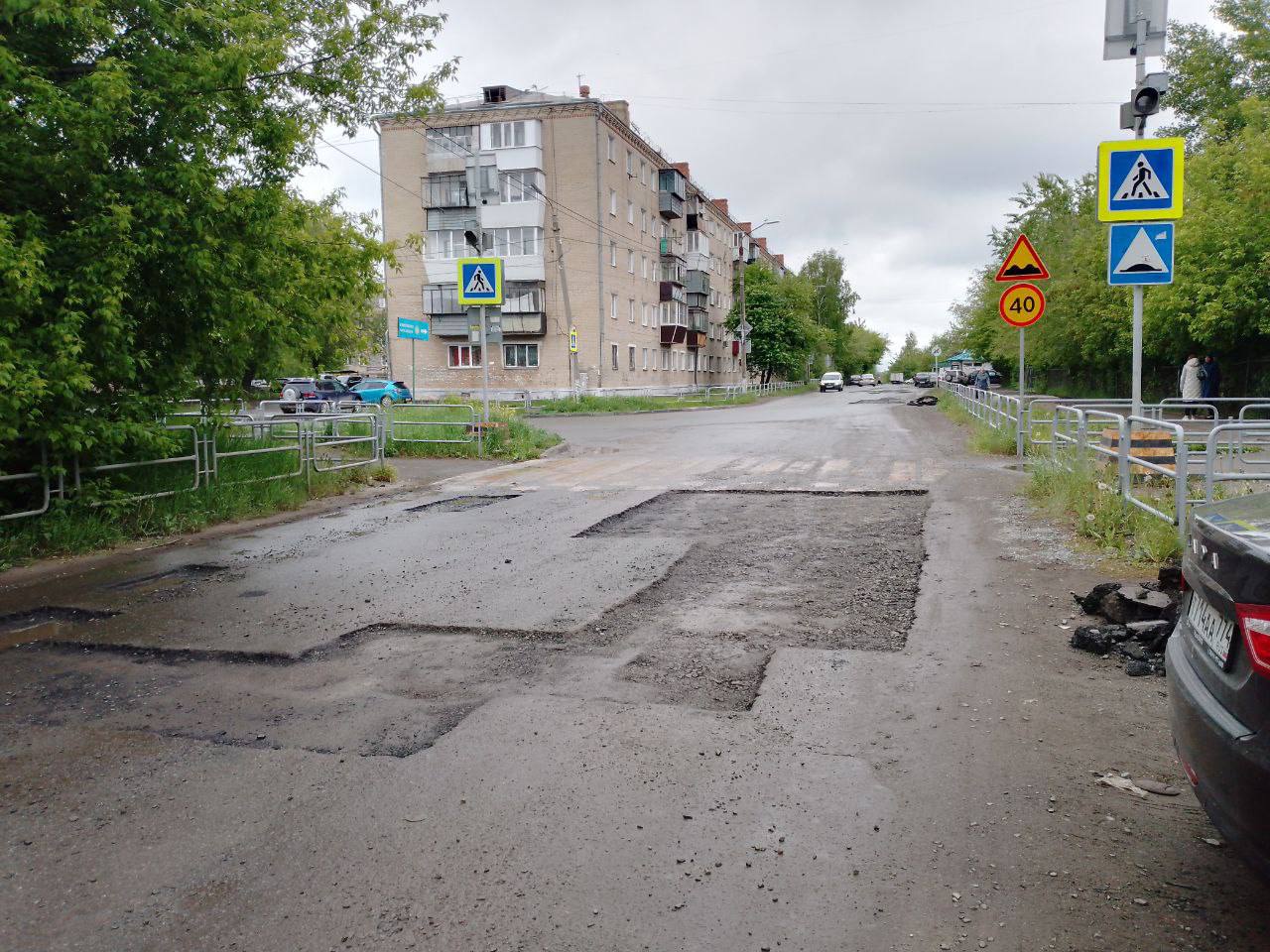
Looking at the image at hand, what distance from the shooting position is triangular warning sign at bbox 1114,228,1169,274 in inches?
Result: 333

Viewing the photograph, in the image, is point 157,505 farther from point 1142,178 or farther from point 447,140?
point 447,140

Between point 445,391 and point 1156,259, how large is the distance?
43.9 metres

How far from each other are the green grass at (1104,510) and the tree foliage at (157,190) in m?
8.38

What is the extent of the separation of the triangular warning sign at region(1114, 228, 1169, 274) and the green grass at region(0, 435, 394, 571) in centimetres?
978

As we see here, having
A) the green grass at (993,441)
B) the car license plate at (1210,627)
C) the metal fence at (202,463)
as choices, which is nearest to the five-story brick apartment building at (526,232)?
the green grass at (993,441)

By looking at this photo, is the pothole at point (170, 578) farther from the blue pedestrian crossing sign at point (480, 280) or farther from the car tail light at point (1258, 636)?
the blue pedestrian crossing sign at point (480, 280)

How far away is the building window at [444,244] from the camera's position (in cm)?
4825

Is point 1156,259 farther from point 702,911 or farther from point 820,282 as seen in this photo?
point 820,282

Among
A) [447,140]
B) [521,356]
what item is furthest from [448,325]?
[447,140]

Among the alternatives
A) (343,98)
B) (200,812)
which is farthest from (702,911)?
(343,98)

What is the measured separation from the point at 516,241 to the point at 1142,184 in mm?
42495

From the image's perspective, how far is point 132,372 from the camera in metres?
8.29

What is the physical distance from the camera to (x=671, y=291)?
61250mm

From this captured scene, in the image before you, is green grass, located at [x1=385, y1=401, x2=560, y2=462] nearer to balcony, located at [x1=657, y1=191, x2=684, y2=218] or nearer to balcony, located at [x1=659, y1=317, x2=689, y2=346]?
balcony, located at [x1=659, y1=317, x2=689, y2=346]
